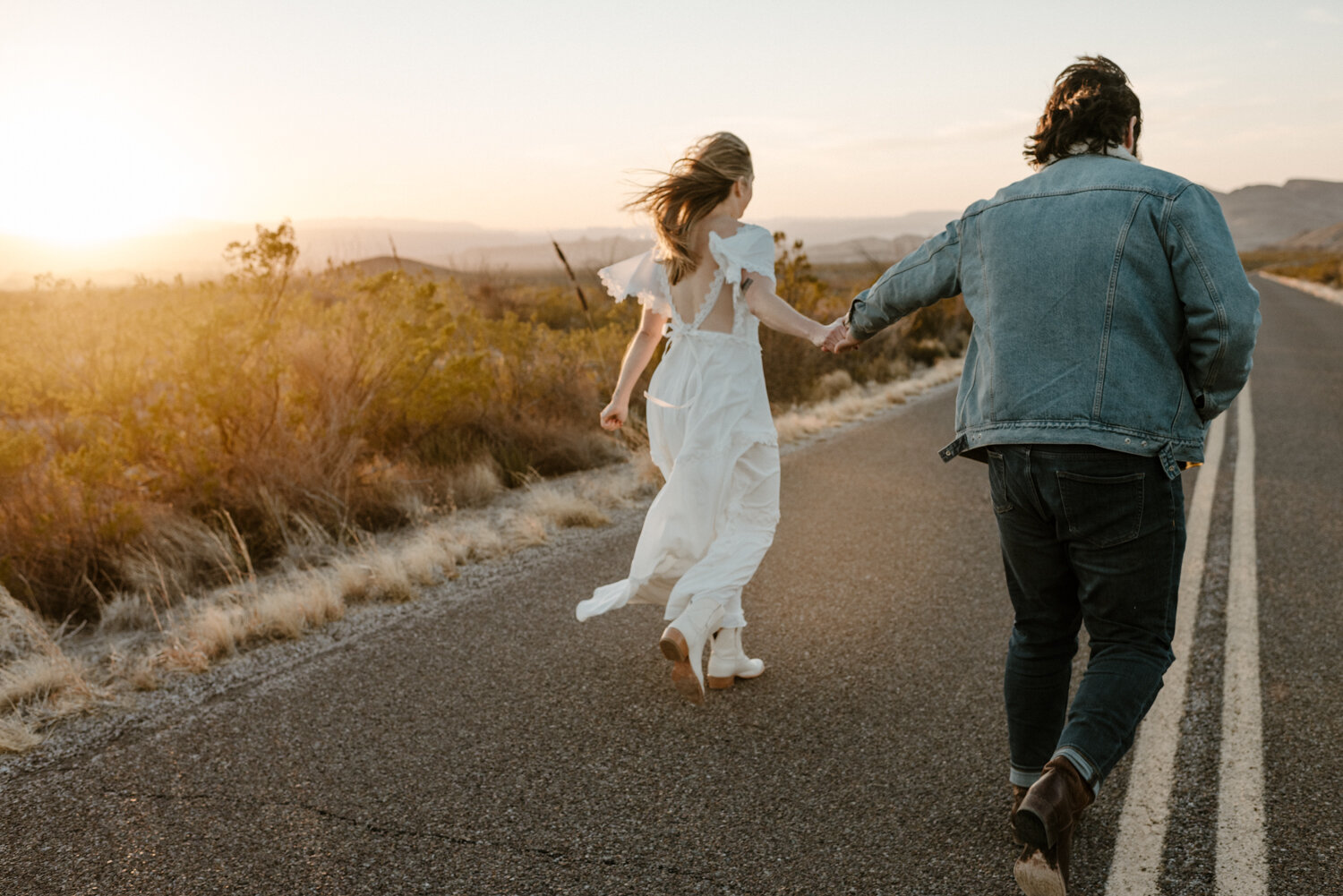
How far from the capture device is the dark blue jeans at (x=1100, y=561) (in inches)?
86.2

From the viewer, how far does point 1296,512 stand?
6.32m

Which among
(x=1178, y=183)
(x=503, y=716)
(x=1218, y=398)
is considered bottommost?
(x=503, y=716)

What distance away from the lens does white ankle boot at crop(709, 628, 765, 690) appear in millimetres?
3707

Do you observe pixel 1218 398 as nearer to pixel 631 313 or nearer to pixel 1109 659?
pixel 1109 659

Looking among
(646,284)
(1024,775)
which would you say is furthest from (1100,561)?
(646,284)

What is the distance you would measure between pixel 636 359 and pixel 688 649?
53.3 inches

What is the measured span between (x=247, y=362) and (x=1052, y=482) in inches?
244

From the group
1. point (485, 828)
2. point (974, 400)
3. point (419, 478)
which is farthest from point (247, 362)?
point (974, 400)

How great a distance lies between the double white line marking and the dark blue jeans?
1.78ft

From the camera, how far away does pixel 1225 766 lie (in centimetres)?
300

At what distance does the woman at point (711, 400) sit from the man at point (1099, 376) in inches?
44.3

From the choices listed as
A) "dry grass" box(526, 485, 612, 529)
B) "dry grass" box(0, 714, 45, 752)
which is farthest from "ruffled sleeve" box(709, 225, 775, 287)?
"dry grass" box(526, 485, 612, 529)

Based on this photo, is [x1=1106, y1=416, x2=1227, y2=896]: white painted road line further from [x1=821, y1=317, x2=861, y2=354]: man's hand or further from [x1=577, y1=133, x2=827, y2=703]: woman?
[x1=821, y1=317, x2=861, y2=354]: man's hand

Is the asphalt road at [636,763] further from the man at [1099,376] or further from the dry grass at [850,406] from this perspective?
the dry grass at [850,406]
